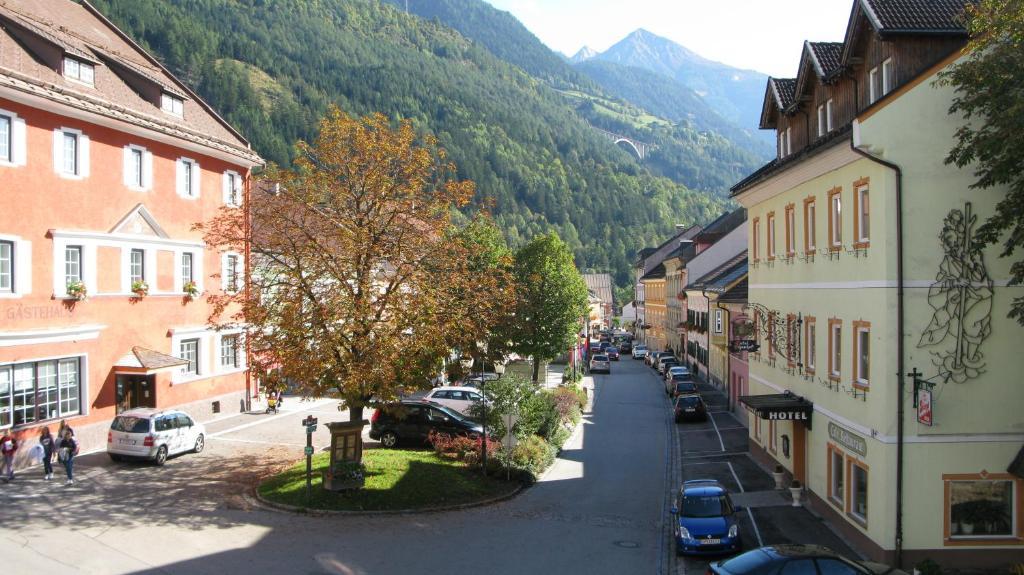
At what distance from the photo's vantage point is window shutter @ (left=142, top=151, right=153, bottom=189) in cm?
3041

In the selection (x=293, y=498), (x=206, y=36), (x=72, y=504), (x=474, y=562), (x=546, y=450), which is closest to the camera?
(x=474, y=562)

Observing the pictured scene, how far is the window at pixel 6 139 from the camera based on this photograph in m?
23.8

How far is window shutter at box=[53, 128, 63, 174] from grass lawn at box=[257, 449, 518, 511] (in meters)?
12.4

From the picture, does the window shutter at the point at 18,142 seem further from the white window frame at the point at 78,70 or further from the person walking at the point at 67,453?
the person walking at the point at 67,453

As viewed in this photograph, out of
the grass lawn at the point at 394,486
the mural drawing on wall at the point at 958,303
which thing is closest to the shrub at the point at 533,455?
the grass lawn at the point at 394,486

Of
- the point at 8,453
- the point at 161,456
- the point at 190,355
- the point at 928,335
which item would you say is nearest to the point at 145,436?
the point at 161,456

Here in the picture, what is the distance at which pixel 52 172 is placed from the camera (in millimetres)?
25812

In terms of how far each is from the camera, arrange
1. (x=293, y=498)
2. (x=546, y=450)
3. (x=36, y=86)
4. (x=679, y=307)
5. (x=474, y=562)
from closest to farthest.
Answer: (x=474, y=562)
(x=293, y=498)
(x=36, y=86)
(x=546, y=450)
(x=679, y=307)

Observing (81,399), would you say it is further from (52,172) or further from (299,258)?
(299,258)

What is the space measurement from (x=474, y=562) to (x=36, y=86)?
64.4ft

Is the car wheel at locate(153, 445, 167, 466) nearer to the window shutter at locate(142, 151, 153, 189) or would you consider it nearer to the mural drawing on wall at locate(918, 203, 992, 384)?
the window shutter at locate(142, 151, 153, 189)

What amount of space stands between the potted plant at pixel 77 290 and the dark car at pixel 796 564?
22356mm

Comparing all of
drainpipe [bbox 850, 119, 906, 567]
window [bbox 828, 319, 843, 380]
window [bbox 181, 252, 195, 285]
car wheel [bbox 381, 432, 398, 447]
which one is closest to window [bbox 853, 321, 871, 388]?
drainpipe [bbox 850, 119, 906, 567]

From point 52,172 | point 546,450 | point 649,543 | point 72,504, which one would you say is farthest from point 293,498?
point 52,172
